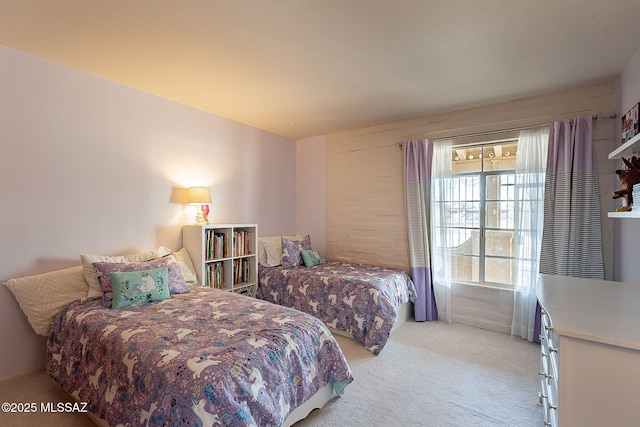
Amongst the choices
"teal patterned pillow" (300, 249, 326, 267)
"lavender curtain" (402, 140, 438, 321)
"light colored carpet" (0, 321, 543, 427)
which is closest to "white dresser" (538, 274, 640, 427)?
"light colored carpet" (0, 321, 543, 427)

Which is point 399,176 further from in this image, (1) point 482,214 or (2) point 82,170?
(2) point 82,170

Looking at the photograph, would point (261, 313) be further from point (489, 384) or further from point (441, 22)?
point (441, 22)

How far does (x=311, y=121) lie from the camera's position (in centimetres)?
378

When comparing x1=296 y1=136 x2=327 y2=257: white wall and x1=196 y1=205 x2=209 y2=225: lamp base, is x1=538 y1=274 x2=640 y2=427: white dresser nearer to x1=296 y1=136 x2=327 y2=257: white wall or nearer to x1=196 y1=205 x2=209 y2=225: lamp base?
x1=196 y1=205 x2=209 y2=225: lamp base

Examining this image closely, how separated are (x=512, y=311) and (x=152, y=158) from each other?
4.19 meters

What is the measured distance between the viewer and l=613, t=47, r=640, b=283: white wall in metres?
2.12

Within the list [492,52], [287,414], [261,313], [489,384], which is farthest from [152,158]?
[489,384]

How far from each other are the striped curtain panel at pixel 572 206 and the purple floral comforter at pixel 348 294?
4.96 ft

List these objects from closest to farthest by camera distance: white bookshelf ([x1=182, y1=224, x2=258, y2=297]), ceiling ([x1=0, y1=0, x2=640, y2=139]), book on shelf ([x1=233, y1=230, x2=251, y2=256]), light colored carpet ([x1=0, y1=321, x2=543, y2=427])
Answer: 1. ceiling ([x1=0, y1=0, x2=640, y2=139])
2. light colored carpet ([x1=0, y1=321, x2=543, y2=427])
3. white bookshelf ([x1=182, y1=224, x2=258, y2=297])
4. book on shelf ([x1=233, y1=230, x2=251, y2=256])

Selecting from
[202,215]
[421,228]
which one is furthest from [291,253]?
[421,228]

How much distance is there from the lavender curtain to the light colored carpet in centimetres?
59

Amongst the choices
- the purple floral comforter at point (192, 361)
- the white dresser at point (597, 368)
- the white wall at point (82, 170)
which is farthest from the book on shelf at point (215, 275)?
the white dresser at point (597, 368)

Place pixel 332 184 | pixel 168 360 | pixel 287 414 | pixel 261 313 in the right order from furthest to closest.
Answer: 1. pixel 332 184
2. pixel 261 313
3. pixel 287 414
4. pixel 168 360

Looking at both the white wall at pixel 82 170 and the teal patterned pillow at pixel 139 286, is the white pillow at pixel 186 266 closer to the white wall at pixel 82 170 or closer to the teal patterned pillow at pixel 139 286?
the white wall at pixel 82 170
